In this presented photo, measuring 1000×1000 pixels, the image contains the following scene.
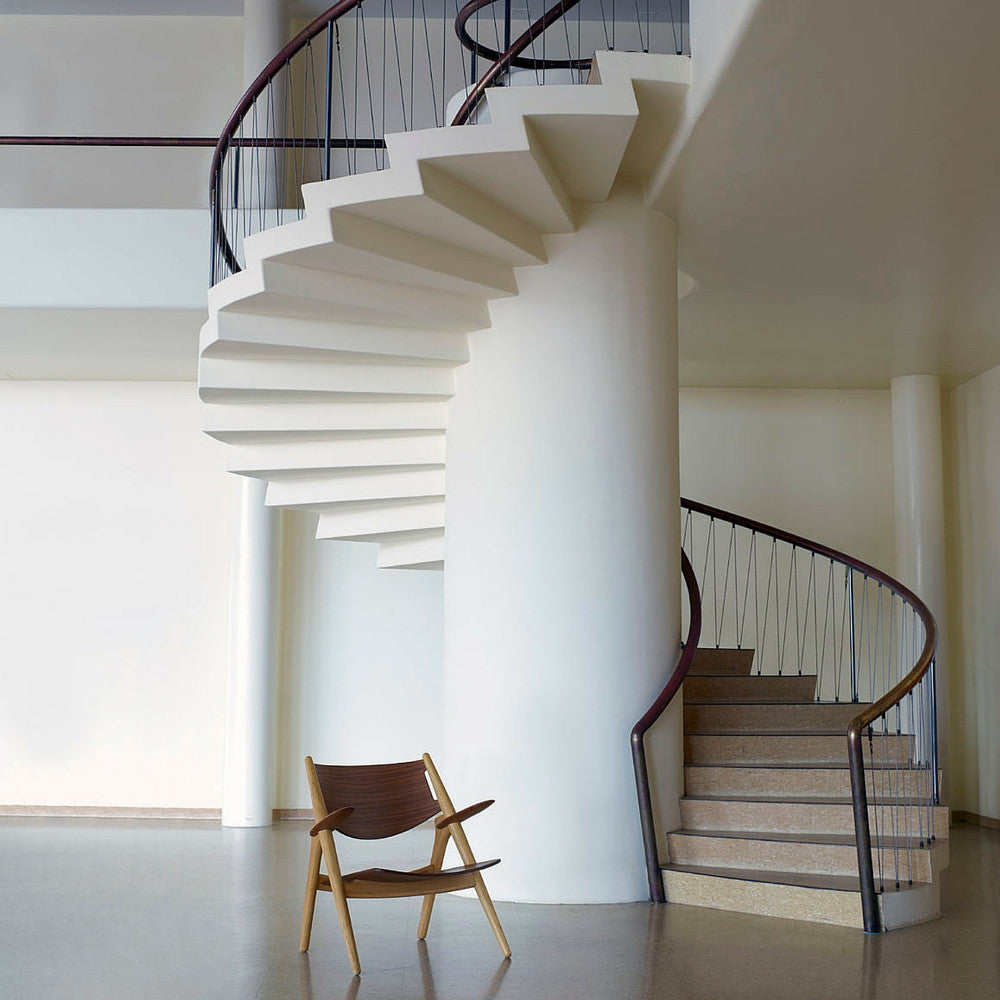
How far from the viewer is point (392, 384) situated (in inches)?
238

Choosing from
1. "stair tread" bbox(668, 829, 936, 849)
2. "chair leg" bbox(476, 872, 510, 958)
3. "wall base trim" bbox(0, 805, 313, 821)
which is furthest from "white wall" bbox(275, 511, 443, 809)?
"chair leg" bbox(476, 872, 510, 958)

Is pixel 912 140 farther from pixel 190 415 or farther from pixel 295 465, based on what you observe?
pixel 190 415

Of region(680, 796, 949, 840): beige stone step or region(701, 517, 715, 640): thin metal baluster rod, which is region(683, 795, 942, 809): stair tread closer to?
region(680, 796, 949, 840): beige stone step

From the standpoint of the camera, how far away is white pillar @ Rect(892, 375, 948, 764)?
8430 mm

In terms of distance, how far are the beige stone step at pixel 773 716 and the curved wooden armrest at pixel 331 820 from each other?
2.55 meters

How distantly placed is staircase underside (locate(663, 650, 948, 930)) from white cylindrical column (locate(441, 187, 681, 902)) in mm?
294

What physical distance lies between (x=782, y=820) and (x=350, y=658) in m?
3.92

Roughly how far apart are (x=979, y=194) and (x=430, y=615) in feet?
15.6

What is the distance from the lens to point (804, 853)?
5258mm

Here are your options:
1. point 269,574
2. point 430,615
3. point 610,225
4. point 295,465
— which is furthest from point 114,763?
point 610,225

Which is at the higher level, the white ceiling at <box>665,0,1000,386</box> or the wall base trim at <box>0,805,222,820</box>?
the white ceiling at <box>665,0,1000,386</box>

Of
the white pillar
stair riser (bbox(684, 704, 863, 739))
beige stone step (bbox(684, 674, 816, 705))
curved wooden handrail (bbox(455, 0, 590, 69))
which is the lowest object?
stair riser (bbox(684, 704, 863, 739))

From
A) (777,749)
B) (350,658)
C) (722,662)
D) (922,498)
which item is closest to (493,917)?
(777,749)

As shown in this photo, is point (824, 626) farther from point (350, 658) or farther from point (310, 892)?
point (310, 892)
